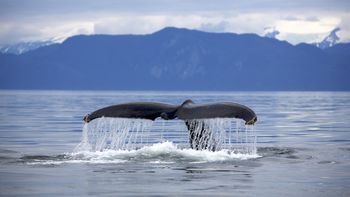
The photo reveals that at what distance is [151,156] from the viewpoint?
14031mm

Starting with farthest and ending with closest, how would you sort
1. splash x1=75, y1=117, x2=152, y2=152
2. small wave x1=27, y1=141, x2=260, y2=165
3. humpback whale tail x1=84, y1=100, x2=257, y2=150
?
small wave x1=27, y1=141, x2=260, y2=165, splash x1=75, y1=117, x2=152, y2=152, humpback whale tail x1=84, y1=100, x2=257, y2=150

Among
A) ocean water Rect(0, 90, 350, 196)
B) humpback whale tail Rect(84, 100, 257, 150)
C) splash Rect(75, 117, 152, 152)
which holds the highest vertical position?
humpback whale tail Rect(84, 100, 257, 150)

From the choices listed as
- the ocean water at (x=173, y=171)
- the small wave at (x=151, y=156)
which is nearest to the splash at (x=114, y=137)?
the ocean water at (x=173, y=171)

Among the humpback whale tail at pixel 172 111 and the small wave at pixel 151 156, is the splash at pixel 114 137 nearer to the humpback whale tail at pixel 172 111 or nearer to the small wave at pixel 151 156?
the humpback whale tail at pixel 172 111

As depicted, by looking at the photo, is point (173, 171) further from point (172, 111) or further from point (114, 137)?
point (114, 137)

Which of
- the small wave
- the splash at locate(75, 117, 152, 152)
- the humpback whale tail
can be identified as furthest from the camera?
the small wave

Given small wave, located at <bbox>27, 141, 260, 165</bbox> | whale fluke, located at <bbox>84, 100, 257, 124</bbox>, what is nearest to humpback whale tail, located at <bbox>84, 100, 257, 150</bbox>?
whale fluke, located at <bbox>84, 100, 257, 124</bbox>

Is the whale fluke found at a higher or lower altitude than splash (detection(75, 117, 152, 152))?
higher

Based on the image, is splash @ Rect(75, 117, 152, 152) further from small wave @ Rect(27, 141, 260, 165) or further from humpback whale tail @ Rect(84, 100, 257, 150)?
small wave @ Rect(27, 141, 260, 165)

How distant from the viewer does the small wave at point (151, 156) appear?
13266 millimetres

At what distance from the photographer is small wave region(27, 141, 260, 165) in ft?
43.5

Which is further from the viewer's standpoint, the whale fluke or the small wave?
the small wave

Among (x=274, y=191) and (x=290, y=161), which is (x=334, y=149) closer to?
(x=290, y=161)

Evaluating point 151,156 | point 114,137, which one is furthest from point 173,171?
point 114,137
